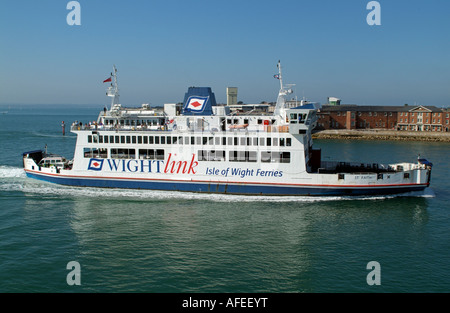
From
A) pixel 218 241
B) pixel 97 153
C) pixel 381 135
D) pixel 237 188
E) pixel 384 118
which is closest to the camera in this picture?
pixel 218 241

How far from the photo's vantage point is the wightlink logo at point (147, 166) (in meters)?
28.3

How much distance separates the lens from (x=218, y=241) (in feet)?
64.7

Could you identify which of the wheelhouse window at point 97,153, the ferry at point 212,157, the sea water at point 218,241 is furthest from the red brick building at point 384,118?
the wheelhouse window at point 97,153

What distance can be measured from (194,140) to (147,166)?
4.23 metres

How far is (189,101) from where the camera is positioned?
100ft

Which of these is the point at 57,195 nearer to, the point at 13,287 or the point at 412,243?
the point at 13,287

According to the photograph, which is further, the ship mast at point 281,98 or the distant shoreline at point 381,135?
the distant shoreline at point 381,135

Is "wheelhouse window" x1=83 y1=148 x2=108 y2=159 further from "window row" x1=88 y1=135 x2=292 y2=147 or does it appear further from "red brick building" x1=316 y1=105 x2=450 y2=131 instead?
"red brick building" x1=316 y1=105 x2=450 y2=131

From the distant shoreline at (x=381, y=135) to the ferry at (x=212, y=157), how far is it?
51262mm

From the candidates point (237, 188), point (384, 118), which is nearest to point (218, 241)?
point (237, 188)

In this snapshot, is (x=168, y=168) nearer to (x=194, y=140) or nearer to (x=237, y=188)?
(x=194, y=140)

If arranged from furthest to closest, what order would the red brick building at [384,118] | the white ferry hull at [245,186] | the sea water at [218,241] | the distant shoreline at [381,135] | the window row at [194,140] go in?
the red brick building at [384,118] → the distant shoreline at [381,135] → the window row at [194,140] → the white ferry hull at [245,186] → the sea water at [218,241]

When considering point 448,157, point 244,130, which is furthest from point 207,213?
point 448,157

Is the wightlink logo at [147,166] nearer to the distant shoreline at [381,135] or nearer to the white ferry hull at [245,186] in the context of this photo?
the white ferry hull at [245,186]
